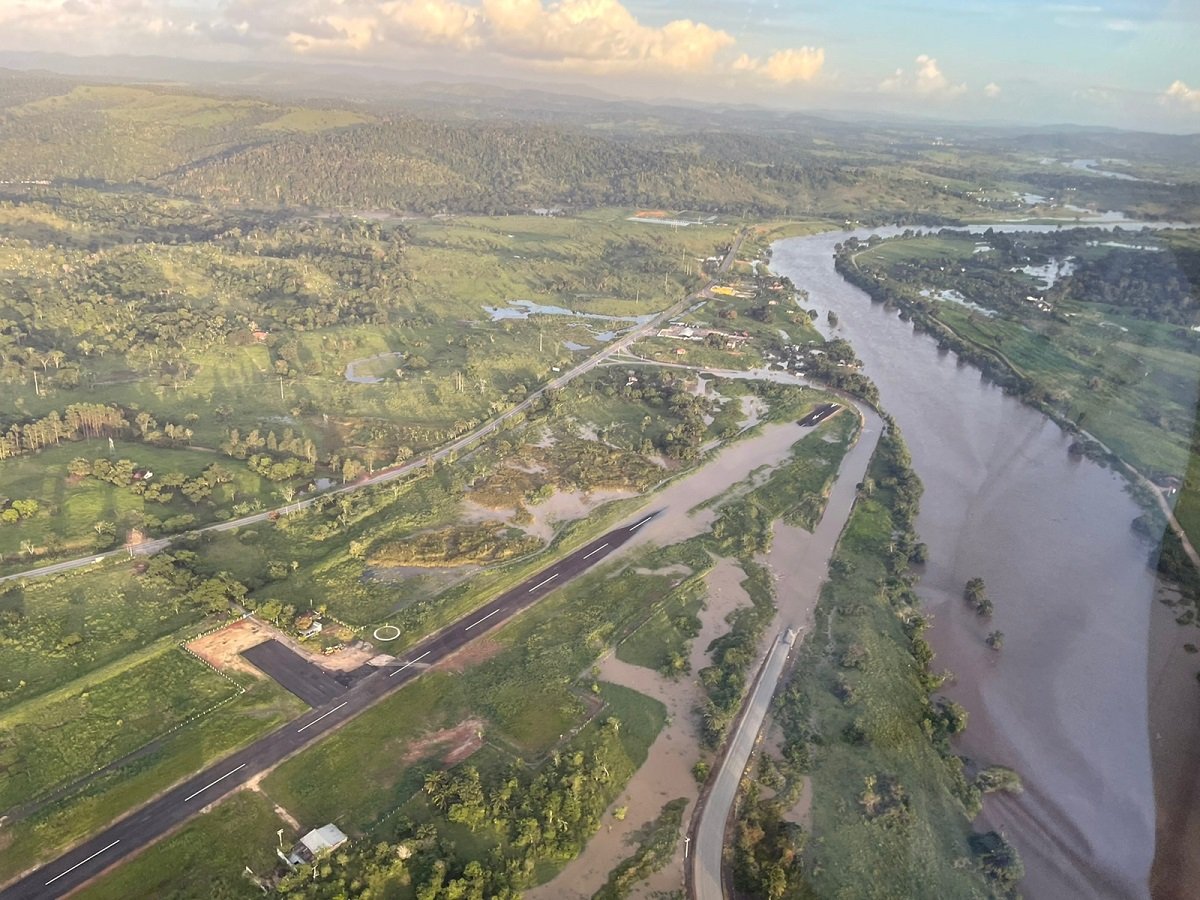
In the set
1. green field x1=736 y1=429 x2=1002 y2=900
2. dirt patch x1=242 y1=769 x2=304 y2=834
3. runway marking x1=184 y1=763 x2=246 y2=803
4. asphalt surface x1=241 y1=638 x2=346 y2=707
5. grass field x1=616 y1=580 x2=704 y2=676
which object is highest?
green field x1=736 y1=429 x2=1002 y2=900

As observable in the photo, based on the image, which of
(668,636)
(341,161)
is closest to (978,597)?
(668,636)

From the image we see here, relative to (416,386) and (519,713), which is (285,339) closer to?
(416,386)

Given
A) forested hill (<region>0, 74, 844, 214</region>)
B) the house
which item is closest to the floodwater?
forested hill (<region>0, 74, 844, 214</region>)

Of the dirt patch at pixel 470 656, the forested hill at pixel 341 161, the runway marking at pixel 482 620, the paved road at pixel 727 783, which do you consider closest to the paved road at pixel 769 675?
the paved road at pixel 727 783

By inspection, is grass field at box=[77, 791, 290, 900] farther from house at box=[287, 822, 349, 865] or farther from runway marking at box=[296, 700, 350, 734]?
runway marking at box=[296, 700, 350, 734]

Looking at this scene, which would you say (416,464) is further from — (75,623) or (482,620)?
(75,623)
